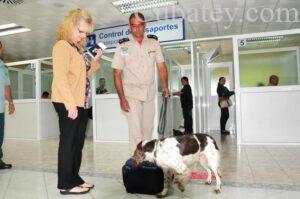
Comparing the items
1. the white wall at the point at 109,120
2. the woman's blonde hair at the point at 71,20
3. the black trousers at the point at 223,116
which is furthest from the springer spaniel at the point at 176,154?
the black trousers at the point at 223,116

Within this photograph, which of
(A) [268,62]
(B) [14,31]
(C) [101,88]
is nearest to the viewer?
(A) [268,62]

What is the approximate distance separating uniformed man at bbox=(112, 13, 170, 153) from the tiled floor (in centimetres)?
62

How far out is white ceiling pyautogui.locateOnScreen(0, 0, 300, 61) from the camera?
6301mm

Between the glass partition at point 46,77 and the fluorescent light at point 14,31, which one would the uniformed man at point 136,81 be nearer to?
the glass partition at point 46,77

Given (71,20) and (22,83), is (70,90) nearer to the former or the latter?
(71,20)

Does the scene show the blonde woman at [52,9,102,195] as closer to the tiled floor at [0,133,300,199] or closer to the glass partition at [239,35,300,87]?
the tiled floor at [0,133,300,199]

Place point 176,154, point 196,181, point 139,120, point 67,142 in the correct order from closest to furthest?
point 176,154
point 67,142
point 139,120
point 196,181

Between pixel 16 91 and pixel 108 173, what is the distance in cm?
607

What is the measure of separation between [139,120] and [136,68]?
48 centimetres

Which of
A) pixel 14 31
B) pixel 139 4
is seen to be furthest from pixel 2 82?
pixel 14 31

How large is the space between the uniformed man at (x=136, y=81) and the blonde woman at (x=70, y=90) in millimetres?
276

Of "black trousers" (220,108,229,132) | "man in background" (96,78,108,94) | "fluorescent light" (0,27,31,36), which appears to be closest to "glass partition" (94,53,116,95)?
"man in background" (96,78,108,94)

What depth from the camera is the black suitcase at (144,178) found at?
244 centimetres

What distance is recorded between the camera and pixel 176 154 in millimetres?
2309
